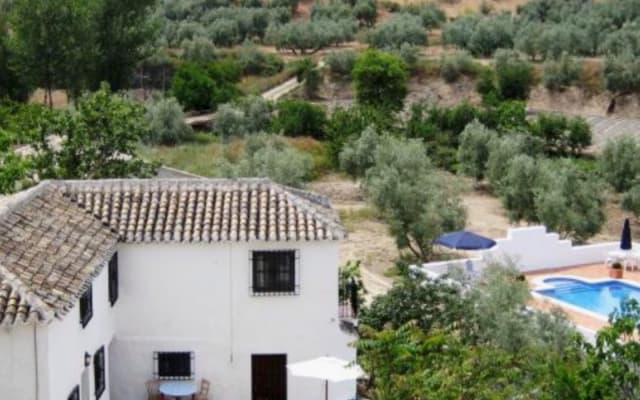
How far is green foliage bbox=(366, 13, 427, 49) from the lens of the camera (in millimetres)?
74438

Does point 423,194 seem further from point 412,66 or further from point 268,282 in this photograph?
point 412,66

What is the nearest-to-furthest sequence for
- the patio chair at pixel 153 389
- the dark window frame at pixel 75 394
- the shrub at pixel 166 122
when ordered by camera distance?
the dark window frame at pixel 75 394, the patio chair at pixel 153 389, the shrub at pixel 166 122

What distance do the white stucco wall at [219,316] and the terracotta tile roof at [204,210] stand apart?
0.25 m

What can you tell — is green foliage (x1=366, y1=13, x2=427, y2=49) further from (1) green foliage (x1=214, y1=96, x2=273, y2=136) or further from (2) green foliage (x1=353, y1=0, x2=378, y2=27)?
(1) green foliage (x1=214, y1=96, x2=273, y2=136)

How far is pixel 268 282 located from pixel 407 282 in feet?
13.3

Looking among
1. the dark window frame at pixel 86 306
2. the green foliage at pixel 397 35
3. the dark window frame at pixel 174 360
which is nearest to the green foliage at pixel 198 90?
the green foliage at pixel 397 35

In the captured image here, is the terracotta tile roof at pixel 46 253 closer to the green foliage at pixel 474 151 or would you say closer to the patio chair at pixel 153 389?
the patio chair at pixel 153 389

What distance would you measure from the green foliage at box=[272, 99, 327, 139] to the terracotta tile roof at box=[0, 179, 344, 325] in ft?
102

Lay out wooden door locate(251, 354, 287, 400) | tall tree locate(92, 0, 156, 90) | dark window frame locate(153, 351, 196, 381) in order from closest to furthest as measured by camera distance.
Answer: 1. dark window frame locate(153, 351, 196, 381)
2. wooden door locate(251, 354, 287, 400)
3. tall tree locate(92, 0, 156, 90)

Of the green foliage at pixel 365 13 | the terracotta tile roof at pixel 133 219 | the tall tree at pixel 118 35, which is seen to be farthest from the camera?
the green foliage at pixel 365 13

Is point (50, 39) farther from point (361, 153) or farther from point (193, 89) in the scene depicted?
point (361, 153)

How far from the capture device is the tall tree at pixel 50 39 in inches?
2062

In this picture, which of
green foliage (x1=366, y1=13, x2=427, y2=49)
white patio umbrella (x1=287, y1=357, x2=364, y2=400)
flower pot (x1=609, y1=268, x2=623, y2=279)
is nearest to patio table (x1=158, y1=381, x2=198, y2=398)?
white patio umbrella (x1=287, y1=357, x2=364, y2=400)

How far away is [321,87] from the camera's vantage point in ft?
220
